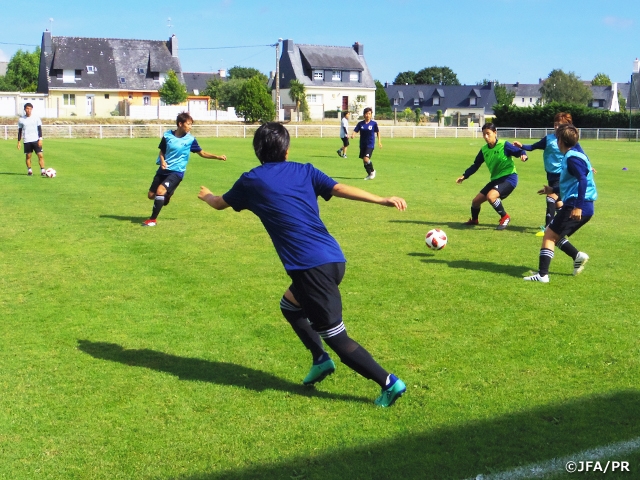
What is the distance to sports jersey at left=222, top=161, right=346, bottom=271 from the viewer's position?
4.89 m

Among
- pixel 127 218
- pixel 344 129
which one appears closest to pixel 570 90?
pixel 344 129

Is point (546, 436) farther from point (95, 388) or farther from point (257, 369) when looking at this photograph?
point (95, 388)

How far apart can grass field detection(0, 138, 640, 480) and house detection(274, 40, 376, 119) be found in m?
76.0

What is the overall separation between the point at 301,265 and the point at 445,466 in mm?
1581

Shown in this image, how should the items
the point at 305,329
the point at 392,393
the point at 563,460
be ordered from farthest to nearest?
the point at 305,329 < the point at 392,393 < the point at 563,460

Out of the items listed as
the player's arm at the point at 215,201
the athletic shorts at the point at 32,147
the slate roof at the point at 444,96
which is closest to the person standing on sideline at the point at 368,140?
the athletic shorts at the point at 32,147

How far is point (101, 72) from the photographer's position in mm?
76375

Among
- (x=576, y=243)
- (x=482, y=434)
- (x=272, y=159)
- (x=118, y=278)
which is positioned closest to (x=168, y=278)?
(x=118, y=278)

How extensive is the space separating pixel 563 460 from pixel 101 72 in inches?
3096

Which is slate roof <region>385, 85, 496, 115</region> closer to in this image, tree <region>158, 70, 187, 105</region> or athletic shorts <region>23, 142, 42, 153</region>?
tree <region>158, 70, 187, 105</region>

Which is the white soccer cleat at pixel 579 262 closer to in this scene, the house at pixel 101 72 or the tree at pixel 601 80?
the house at pixel 101 72

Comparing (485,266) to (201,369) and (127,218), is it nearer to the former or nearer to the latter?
(201,369)

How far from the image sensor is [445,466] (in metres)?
4.18

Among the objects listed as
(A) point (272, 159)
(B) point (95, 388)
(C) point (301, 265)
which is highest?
(A) point (272, 159)
